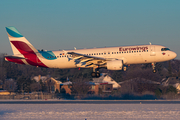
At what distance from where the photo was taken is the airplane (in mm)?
37406

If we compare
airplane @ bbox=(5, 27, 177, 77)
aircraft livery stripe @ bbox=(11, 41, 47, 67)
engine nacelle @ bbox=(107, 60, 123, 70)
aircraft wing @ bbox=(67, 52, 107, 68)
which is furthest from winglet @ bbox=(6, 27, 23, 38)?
engine nacelle @ bbox=(107, 60, 123, 70)

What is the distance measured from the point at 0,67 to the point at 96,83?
110 feet

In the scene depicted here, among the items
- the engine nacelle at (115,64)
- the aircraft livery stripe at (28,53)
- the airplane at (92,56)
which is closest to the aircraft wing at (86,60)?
the airplane at (92,56)

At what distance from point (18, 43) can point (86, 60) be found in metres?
12.3

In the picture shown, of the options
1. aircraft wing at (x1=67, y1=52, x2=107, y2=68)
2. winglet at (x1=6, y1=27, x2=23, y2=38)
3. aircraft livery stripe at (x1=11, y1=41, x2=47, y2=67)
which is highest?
winglet at (x1=6, y1=27, x2=23, y2=38)

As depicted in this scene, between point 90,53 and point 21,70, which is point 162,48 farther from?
point 21,70

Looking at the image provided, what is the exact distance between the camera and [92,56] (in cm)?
3803

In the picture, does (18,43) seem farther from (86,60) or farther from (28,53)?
(86,60)

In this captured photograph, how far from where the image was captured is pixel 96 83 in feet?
210

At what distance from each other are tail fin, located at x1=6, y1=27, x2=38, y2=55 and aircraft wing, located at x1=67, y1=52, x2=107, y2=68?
292 inches

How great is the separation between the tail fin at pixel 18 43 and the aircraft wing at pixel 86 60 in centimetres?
742

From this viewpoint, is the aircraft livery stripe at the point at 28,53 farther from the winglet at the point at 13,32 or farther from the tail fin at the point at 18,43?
the winglet at the point at 13,32

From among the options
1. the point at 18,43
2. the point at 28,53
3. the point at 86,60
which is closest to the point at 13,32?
the point at 18,43

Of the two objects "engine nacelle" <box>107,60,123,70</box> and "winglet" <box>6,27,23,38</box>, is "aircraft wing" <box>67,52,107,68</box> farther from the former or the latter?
"winglet" <box>6,27,23,38</box>
